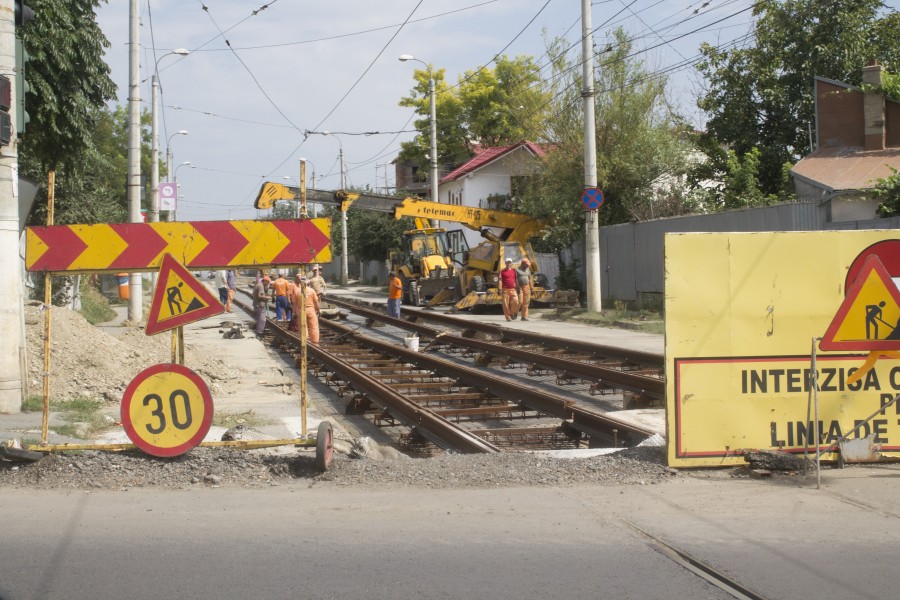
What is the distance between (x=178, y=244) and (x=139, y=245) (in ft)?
1.05

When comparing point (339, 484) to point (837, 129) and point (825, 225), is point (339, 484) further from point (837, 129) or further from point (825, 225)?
point (837, 129)

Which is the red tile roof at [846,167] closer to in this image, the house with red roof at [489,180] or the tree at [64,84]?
the tree at [64,84]

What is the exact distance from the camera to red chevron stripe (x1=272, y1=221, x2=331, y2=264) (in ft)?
26.1

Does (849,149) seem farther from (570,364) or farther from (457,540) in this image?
(457,540)

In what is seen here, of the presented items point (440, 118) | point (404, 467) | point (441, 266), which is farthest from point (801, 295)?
point (440, 118)

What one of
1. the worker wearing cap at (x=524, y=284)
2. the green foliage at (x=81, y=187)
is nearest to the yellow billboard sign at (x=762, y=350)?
the green foliage at (x=81, y=187)

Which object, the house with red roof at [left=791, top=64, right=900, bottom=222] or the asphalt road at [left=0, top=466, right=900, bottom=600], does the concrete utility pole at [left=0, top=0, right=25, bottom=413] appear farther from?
the house with red roof at [left=791, top=64, right=900, bottom=222]

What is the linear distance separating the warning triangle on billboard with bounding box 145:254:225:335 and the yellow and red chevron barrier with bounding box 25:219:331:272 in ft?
0.83

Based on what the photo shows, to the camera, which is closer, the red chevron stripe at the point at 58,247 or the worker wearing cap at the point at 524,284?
the red chevron stripe at the point at 58,247

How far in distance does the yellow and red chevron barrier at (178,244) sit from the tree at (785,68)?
27.5m

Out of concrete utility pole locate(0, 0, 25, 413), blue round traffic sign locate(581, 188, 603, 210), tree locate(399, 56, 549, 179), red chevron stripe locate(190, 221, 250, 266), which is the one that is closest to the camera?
red chevron stripe locate(190, 221, 250, 266)

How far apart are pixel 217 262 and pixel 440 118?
67.0 metres

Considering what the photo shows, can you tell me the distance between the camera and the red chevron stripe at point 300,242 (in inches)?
314

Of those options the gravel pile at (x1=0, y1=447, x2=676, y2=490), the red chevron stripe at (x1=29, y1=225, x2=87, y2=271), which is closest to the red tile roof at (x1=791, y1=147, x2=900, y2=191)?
the gravel pile at (x1=0, y1=447, x2=676, y2=490)
